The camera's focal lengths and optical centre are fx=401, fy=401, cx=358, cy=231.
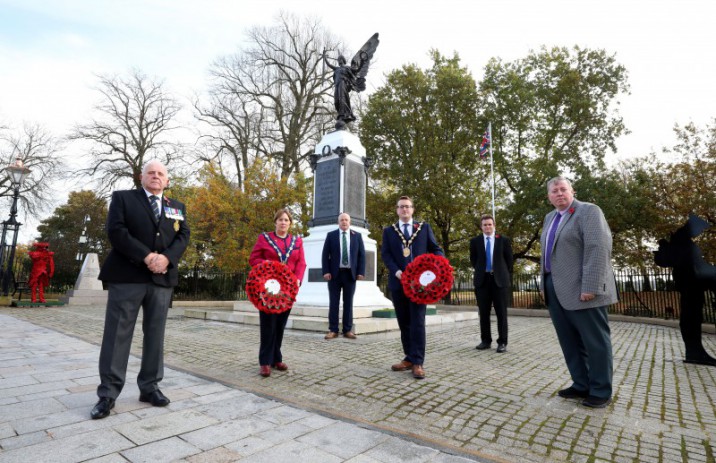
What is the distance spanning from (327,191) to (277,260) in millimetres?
6009

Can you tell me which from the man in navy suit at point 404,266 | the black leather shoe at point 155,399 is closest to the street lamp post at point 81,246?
the black leather shoe at point 155,399

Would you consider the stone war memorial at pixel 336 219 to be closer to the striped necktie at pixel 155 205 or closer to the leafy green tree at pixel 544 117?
A: the striped necktie at pixel 155 205

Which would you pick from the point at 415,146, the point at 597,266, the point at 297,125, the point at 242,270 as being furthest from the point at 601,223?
the point at 297,125

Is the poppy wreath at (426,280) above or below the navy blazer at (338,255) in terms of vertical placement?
below

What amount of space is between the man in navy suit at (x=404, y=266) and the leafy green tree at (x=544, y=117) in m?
15.6

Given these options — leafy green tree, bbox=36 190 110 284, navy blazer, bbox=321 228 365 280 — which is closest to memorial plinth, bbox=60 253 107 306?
leafy green tree, bbox=36 190 110 284

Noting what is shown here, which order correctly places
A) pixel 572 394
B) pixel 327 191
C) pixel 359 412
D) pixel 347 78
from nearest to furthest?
1. pixel 359 412
2. pixel 572 394
3. pixel 327 191
4. pixel 347 78

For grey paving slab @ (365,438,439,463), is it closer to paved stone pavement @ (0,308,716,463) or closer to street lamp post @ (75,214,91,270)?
paved stone pavement @ (0,308,716,463)

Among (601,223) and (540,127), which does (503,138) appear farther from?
(601,223)

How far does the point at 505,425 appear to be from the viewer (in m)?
2.95

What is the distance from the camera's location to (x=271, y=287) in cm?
425

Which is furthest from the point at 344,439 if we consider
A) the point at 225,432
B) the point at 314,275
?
the point at 314,275

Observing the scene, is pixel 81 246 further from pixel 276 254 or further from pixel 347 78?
pixel 276 254

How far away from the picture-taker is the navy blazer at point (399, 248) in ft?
15.6
